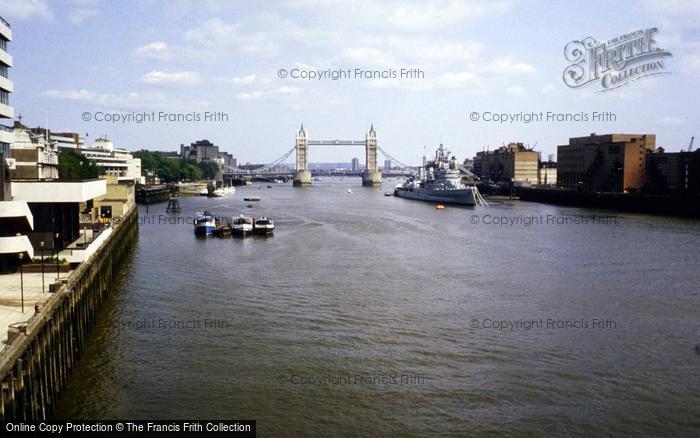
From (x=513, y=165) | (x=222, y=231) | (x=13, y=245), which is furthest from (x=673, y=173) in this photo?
(x=13, y=245)

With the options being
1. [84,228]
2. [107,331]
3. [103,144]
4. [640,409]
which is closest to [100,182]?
[84,228]

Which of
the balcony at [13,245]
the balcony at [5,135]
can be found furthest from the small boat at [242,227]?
the balcony at [13,245]

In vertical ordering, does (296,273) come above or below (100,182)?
below

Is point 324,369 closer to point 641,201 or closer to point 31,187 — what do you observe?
point 31,187

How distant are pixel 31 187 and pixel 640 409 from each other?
2077cm

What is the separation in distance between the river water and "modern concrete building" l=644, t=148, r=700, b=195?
47889mm

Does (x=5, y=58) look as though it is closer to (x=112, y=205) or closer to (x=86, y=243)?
(x=86, y=243)

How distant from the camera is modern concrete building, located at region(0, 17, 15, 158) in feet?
85.7

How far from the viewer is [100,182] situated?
28812 mm

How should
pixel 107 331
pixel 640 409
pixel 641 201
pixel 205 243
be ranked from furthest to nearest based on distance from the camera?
pixel 641 201
pixel 205 243
pixel 107 331
pixel 640 409

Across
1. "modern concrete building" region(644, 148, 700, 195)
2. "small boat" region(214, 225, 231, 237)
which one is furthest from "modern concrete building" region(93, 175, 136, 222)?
"modern concrete building" region(644, 148, 700, 195)

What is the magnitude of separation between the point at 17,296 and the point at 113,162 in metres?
89.7

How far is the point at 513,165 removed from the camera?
429 ft

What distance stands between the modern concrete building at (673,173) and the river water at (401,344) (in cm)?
4789
